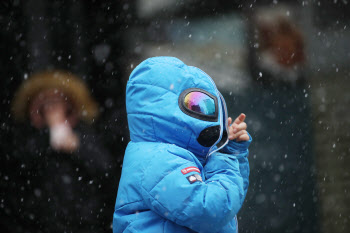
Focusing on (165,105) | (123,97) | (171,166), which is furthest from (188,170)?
(123,97)

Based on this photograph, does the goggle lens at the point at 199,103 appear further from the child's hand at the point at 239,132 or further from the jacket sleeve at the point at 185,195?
the jacket sleeve at the point at 185,195

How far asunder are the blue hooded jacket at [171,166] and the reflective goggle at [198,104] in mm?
25

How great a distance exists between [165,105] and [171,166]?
316 millimetres

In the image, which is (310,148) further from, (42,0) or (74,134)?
(42,0)

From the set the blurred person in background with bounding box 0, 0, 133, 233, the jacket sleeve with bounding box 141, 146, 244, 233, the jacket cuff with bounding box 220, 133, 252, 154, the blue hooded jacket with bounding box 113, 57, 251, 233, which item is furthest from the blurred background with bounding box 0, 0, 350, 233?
the jacket sleeve with bounding box 141, 146, 244, 233

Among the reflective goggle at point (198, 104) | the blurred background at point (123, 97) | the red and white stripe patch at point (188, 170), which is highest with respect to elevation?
the reflective goggle at point (198, 104)

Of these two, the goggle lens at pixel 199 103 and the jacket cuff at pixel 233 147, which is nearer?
the goggle lens at pixel 199 103

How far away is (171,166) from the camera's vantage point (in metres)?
1.95

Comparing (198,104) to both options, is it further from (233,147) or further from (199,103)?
(233,147)

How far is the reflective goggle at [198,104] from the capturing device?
→ 83.2 inches

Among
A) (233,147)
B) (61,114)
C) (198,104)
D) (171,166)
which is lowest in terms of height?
(61,114)

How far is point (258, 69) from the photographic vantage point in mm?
4590

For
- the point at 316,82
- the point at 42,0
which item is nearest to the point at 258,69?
the point at 316,82

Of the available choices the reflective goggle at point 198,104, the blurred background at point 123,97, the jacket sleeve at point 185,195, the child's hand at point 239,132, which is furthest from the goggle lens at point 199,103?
the blurred background at point 123,97
